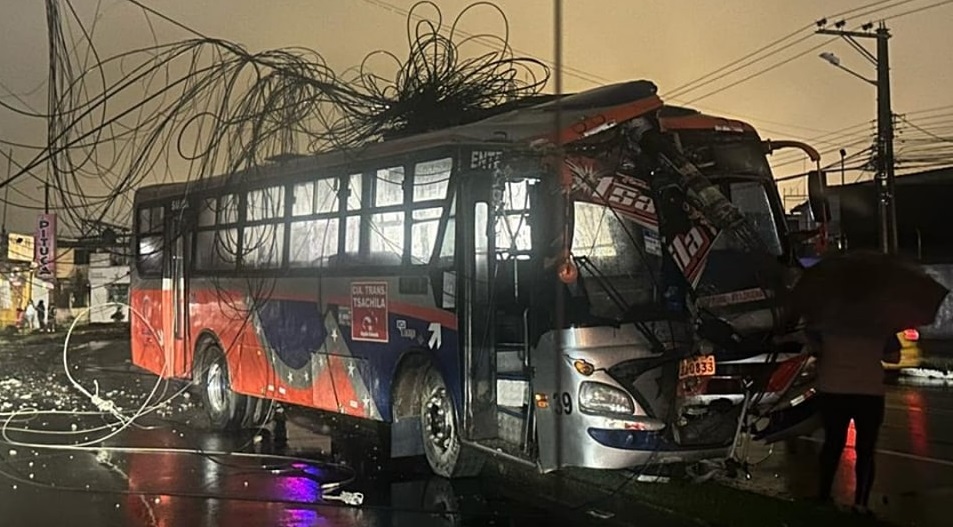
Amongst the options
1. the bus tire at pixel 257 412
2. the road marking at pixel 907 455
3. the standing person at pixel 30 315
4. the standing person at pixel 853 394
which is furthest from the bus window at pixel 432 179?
the standing person at pixel 30 315

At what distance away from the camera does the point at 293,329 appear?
19.7 feet

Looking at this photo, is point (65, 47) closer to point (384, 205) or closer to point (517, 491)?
point (384, 205)

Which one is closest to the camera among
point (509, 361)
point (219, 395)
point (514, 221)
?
point (514, 221)

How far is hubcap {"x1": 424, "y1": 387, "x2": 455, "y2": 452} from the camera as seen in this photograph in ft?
18.3

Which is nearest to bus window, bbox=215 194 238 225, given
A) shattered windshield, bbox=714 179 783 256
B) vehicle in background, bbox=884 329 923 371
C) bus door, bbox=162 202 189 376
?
bus door, bbox=162 202 189 376

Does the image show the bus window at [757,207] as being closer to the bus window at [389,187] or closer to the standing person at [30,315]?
the bus window at [389,187]

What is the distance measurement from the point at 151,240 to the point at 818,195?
12.7 ft

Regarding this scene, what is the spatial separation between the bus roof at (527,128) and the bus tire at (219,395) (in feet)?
3.85

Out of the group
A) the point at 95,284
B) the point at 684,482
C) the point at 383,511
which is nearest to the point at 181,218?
the point at 95,284

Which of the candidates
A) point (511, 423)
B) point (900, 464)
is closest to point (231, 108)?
point (511, 423)

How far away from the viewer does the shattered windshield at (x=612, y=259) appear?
4836 mm

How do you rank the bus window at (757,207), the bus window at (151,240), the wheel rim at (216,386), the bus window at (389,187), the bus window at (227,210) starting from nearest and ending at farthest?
the bus window at (757,207)
the bus window at (389,187)
the bus window at (227,210)
the bus window at (151,240)
the wheel rim at (216,386)

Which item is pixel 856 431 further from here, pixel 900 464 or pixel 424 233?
pixel 424 233

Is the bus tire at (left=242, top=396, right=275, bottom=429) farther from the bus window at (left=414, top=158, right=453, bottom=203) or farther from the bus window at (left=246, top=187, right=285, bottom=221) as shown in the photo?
the bus window at (left=414, top=158, right=453, bottom=203)
